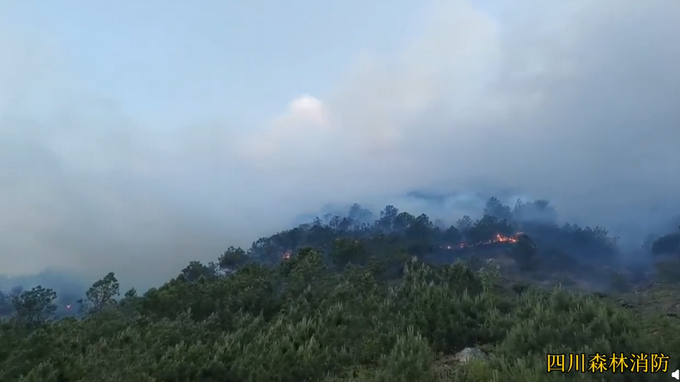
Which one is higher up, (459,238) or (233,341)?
(459,238)

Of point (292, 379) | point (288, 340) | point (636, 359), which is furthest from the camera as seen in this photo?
point (288, 340)

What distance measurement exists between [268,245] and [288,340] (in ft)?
237

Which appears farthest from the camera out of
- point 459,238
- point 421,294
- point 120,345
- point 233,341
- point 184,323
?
point 459,238

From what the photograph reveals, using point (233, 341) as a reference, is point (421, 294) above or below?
above

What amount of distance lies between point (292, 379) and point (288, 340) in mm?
1915

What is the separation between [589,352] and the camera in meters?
8.39

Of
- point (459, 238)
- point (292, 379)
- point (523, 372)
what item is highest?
point (459, 238)

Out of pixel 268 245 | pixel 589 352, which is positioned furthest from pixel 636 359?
pixel 268 245

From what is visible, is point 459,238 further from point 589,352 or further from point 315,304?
point 589,352

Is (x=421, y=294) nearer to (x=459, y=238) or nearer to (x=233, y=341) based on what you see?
(x=233, y=341)

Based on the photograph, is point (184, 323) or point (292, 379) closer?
point (292, 379)

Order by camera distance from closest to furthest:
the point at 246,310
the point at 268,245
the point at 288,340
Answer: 1. the point at 288,340
2. the point at 246,310
3. the point at 268,245

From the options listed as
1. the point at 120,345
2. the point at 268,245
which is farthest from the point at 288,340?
the point at 268,245

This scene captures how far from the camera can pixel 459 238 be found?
89625mm
